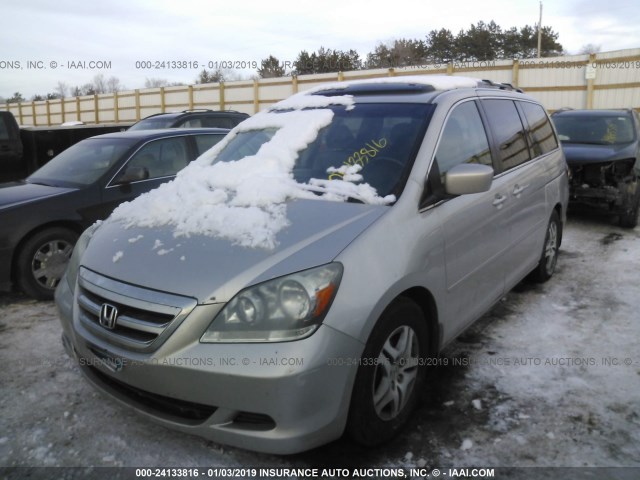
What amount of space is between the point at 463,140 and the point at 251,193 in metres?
1.38

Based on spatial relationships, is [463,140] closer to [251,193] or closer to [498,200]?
[498,200]

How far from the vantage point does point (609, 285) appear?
481 cm

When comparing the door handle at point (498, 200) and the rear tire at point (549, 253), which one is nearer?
the door handle at point (498, 200)

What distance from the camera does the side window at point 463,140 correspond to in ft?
9.71

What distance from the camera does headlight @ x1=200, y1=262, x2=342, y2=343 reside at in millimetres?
2055

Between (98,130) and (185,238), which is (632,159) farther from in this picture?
(98,130)

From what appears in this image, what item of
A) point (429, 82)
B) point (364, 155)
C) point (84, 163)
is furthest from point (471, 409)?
point (84, 163)

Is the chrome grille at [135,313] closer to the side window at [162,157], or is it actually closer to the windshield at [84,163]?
the windshield at [84,163]

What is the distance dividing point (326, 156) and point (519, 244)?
5.69 ft

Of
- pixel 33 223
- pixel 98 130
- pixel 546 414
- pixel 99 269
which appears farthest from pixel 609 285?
pixel 98 130

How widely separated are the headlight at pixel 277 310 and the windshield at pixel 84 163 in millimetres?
3653

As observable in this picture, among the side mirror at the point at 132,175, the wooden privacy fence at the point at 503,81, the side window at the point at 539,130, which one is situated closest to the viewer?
the side window at the point at 539,130

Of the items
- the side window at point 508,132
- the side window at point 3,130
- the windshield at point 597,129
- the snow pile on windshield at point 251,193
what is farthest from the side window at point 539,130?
the side window at point 3,130

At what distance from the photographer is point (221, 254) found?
2.28 m
